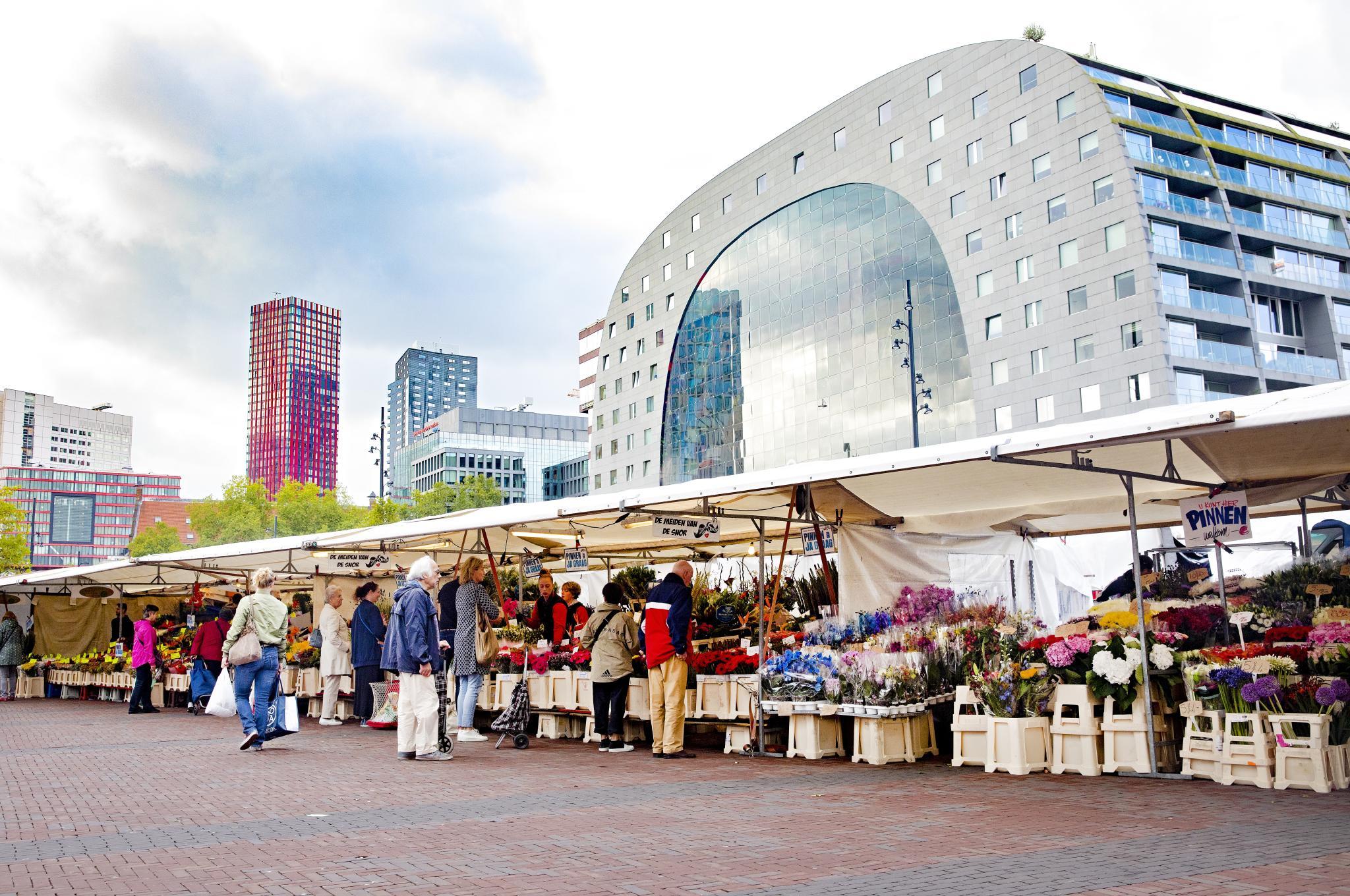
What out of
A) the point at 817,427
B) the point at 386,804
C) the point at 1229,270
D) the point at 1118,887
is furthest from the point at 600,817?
the point at 817,427

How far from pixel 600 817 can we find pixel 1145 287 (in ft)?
152

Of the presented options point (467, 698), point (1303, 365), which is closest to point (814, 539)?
point (467, 698)

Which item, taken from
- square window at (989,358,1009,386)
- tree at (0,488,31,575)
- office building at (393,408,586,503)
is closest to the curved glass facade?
square window at (989,358,1009,386)

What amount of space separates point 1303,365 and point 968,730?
52.9m

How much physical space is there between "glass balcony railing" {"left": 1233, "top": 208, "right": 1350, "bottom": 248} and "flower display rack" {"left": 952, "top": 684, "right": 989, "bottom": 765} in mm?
52453

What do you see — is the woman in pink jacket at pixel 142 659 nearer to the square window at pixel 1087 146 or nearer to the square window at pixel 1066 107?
the square window at pixel 1087 146

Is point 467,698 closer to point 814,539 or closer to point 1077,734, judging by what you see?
point 814,539

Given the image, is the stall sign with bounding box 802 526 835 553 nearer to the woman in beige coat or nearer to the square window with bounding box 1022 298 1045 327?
the woman in beige coat

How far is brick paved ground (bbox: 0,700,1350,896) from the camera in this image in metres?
5.45

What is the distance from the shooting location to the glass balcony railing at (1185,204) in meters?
50.0

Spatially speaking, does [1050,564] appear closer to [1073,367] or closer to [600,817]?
[600,817]

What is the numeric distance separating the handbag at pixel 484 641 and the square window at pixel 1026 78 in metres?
47.5

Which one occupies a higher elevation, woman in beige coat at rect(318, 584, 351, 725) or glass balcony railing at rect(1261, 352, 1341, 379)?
glass balcony railing at rect(1261, 352, 1341, 379)

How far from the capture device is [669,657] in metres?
11.0
